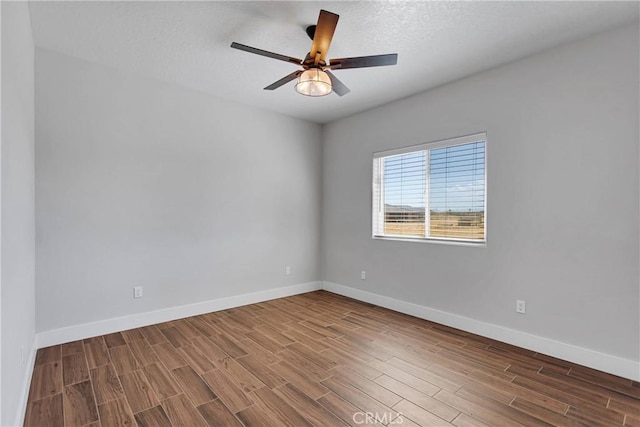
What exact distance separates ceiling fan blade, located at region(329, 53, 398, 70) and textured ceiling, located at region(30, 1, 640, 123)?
1.13ft

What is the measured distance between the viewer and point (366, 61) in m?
2.23

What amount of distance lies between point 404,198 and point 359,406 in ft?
8.63

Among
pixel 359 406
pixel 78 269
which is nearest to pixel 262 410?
pixel 359 406

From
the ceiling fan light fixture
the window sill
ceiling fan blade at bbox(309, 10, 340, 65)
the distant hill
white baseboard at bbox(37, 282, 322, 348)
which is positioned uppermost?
ceiling fan blade at bbox(309, 10, 340, 65)

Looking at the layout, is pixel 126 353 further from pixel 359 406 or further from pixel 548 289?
pixel 548 289

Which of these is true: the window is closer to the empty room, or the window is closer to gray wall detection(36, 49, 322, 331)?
the empty room

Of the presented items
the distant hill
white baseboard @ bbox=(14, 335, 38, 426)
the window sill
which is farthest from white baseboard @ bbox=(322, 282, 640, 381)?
white baseboard @ bbox=(14, 335, 38, 426)

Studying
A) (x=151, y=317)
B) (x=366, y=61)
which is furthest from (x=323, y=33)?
(x=151, y=317)

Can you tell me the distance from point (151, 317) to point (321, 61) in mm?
3141

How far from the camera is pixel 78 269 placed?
2.99 meters

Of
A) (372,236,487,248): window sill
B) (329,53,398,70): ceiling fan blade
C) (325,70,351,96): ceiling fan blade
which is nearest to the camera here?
(329,53,398,70): ceiling fan blade

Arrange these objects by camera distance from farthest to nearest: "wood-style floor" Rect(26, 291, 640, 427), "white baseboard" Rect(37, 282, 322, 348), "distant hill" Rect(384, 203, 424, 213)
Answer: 1. "distant hill" Rect(384, 203, 424, 213)
2. "white baseboard" Rect(37, 282, 322, 348)
3. "wood-style floor" Rect(26, 291, 640, 427)

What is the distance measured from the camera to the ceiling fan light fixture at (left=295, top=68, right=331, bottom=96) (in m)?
2.39

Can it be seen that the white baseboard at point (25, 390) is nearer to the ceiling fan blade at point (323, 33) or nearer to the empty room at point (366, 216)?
the empty room at point (366, 216)
